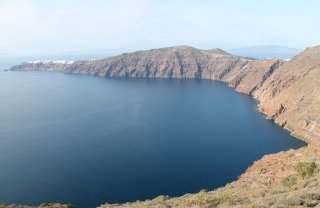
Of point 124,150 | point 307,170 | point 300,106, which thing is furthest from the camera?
point 300,106

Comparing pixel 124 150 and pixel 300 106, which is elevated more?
pixel 300 106

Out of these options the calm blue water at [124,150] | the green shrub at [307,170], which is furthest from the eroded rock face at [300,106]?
the green shrub at [307,170]

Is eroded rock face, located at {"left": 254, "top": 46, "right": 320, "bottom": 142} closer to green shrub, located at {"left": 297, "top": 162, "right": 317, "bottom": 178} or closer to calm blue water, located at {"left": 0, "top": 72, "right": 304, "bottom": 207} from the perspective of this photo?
calm blue water, located at {"left": 0, "top": 72, "right": 304, "bottom": 207}

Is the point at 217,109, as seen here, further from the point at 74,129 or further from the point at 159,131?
the point at 74,129

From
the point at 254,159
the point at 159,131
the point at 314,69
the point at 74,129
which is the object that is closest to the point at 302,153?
the point at 254,159

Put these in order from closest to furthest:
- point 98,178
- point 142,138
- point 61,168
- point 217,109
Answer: point 98,178, point 61,168, point 142,138, point 217,109

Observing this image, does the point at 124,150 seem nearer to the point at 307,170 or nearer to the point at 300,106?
the point at 307,170

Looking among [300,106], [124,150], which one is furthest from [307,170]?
[300,106]

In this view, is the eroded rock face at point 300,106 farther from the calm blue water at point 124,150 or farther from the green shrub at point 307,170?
the green shrub at point 307,170
